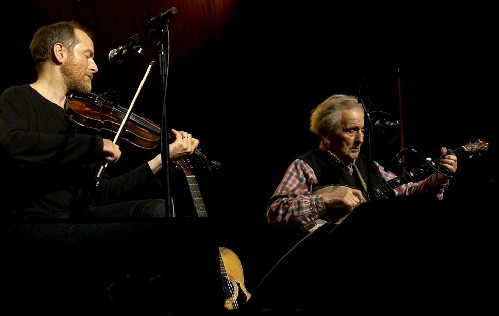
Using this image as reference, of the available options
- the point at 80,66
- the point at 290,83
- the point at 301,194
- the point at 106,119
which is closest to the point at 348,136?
the point at 301,194

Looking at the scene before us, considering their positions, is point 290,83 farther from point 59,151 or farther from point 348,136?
point 59,151

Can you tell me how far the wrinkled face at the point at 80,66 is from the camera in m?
2.91

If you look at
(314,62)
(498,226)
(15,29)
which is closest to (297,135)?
(314,62)

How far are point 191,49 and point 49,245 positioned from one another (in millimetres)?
2960

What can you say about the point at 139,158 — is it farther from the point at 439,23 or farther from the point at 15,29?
the point at 439,23

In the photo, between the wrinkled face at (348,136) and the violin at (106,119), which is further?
the wrinkled face at (348,136)

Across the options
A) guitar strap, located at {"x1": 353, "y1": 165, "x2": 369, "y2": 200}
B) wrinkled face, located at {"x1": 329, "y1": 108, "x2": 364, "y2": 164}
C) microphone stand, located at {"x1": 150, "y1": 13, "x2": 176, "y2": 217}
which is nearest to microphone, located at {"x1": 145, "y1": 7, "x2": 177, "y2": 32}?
microphone stand, located at {"x1": 150, "y1": 13, "x2": 176, "y2": 217}

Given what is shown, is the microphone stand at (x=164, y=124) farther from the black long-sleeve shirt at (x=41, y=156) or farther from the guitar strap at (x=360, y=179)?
the guitar strap at (x=360, y=179)

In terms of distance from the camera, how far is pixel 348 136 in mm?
3822

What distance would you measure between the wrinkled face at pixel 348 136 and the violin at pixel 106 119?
4.67 ft

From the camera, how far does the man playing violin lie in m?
2.50

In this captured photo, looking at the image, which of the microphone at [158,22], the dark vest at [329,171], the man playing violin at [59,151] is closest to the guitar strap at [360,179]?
the dark vest at [329,171]

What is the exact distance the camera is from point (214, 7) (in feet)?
14.4

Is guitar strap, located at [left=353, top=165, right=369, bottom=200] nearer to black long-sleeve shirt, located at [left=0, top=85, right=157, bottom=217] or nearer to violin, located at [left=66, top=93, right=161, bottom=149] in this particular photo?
violin, located at [left=66, top=93, right=161, bottom=149]
